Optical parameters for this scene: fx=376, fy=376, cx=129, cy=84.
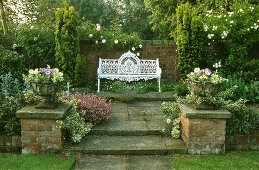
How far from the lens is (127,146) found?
575 cm

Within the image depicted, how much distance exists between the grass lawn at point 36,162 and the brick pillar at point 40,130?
0.51ft

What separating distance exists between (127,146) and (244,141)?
1.86 m

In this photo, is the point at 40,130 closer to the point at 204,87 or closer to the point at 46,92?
the point at 46,92

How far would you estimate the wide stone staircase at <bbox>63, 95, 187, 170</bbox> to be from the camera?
5281 mm

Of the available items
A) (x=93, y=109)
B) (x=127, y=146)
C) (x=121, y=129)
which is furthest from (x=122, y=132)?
(x=93, y=109)

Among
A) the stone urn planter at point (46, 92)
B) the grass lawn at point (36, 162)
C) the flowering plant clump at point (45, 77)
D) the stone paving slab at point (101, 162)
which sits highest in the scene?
the flowering plant clump at point (45, 77)

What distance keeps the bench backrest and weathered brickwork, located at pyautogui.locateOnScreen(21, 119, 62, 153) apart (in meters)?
4.59

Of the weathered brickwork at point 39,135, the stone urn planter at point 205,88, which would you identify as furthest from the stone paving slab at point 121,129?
the stone urn planter at point 205,88

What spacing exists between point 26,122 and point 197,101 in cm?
262

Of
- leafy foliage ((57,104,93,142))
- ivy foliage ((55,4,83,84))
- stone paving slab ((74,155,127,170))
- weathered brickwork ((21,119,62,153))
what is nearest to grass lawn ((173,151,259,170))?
stone paving slab ((74,155,127,170))

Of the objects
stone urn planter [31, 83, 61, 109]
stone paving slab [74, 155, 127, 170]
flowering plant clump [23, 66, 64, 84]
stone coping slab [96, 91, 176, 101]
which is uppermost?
flowering plant clump [23, 66, 64, 84]

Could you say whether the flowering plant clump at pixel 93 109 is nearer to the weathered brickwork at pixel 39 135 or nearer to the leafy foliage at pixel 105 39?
the weathered brickwork at pixel 39 135

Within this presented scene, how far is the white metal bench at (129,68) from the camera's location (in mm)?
9977

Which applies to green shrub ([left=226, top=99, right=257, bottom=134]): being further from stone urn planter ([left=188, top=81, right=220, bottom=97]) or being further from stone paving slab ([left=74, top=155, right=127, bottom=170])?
stone paving slab ([left=74, top=155, right=127, bottom=170])
